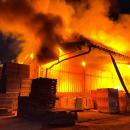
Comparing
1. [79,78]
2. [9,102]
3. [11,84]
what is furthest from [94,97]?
[9,102]

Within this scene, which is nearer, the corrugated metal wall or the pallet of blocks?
the pallet of blocks

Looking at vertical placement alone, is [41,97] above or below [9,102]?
above

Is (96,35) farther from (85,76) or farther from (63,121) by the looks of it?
(63,121)

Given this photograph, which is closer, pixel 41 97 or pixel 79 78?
pixel 41 97

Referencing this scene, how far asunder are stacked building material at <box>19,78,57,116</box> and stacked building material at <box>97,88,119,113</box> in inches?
216

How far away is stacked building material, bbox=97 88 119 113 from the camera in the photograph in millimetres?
16453

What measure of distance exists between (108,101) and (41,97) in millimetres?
6096

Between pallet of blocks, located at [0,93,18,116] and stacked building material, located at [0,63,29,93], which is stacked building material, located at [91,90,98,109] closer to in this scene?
stacked building material, located at [0,63,29,93]

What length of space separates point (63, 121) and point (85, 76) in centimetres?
1150

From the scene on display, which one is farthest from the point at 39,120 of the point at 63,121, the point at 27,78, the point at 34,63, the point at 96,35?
the point at 96,35

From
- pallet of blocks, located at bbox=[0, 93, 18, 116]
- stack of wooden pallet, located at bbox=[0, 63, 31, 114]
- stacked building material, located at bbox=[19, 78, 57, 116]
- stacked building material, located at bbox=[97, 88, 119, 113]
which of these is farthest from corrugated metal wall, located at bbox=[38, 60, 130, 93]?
stacked building material, located at bbox=[19, 78, 57, 116]

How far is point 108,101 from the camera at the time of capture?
16484mm

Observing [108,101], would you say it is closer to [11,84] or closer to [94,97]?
[94,97]

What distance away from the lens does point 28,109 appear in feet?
40.5
